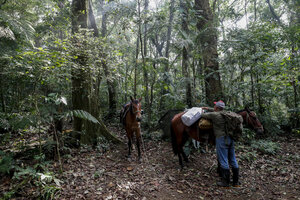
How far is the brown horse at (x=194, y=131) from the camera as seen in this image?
4824 millimetres

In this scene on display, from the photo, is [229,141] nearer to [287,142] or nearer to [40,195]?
[40,195]

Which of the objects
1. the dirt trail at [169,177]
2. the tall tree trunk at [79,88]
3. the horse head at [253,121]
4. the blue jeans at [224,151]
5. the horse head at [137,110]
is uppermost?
the tall tree trunk at [79,88]

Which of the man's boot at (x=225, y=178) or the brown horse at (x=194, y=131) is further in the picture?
the brown horse at (x=194, y=131)

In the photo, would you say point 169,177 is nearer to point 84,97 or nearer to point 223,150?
point 223,150

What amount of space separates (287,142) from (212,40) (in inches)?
237

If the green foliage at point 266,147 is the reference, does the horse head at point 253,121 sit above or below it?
above

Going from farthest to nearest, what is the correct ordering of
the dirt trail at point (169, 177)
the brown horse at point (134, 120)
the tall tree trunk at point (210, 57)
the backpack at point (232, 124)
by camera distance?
the tall tree trunk at point (210, 57), the brown horse at point (134, 120), the backpack at point (232, 124), the dirt trail at point (169, 177)

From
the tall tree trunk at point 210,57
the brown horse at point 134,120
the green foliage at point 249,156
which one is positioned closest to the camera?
the brown horse at point 134,120

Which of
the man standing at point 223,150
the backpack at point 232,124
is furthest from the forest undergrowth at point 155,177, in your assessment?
the backpack at point 232,124

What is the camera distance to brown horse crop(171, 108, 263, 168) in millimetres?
4824

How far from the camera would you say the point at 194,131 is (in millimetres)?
5133

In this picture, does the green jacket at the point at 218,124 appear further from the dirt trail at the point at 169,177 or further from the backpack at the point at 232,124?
the dirt trail at the point at 169,177

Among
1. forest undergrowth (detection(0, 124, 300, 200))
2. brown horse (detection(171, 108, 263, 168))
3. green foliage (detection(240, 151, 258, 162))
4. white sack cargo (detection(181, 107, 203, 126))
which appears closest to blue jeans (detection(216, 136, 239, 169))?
brown horse (detection(171, 108, 263, 168))

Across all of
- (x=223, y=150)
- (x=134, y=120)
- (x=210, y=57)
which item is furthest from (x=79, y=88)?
(x=210, y=57)
